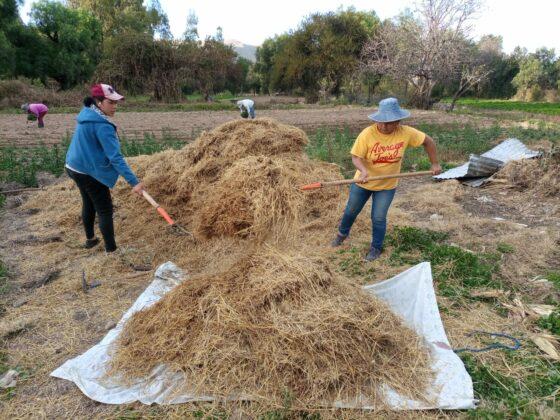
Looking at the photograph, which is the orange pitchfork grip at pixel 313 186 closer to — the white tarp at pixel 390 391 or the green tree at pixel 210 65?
the white tarp at pixel 390 391

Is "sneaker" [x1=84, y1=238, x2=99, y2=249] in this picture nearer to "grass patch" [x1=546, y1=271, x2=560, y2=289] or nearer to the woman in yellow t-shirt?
the woman in yellow t-shirt

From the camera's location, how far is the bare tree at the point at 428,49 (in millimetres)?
25844

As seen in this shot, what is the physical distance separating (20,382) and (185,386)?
44.5 inches

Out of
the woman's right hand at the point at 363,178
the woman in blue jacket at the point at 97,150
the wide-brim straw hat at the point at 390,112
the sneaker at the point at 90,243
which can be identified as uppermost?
the wide-brim straw hat at the point at 390,112

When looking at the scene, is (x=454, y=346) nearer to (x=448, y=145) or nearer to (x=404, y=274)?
(x=404, y=274)

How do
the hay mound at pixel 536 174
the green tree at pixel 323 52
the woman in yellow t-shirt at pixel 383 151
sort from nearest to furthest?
1. the woman in yellow t-shirt at pixel 383 151
2. the hay mound at pixel 536 174
3. the green tree at pixel 323 52

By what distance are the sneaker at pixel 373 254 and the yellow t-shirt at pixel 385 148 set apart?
0.67 m

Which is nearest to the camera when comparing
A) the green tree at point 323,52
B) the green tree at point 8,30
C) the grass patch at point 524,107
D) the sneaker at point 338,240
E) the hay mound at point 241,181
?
the hay mound at point 241,181

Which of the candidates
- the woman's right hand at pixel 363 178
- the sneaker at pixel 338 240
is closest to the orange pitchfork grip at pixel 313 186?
the woman's right hand at pixel 363 178

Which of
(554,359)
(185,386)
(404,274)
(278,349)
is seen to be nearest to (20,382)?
(185,386)

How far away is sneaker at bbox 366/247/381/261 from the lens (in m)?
4.01

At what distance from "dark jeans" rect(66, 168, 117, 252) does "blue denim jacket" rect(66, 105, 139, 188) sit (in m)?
0.12

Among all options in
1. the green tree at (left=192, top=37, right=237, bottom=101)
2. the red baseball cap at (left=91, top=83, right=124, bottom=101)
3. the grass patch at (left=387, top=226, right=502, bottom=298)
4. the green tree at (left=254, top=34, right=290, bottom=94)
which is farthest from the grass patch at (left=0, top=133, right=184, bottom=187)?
the green tree at (left=254, top=34, right=290, bottom=94)

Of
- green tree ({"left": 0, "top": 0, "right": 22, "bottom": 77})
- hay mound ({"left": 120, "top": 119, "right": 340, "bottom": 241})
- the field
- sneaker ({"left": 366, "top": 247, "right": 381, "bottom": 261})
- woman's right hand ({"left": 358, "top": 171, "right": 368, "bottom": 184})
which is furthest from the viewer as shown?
green tree ({"left": 0, "top": 0, "right": 22, "bottom": 77})
